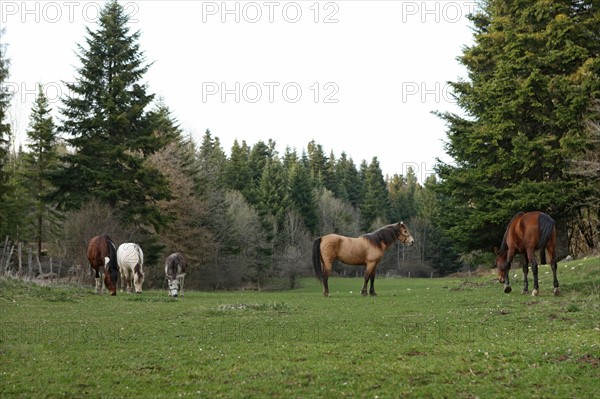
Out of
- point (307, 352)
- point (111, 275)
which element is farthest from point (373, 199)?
point (307, 352)

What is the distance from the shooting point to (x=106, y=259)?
20.9 m

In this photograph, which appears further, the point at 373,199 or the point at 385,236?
the point at 373,199

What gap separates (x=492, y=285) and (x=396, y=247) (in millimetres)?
79277

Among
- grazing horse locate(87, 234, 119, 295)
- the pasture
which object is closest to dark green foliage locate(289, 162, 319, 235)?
grazing horse locate(87, 234, 119, 295)

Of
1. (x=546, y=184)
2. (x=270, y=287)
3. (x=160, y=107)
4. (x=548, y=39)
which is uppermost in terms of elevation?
(x=160, y=107)

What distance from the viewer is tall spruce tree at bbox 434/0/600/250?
2802 centimetres

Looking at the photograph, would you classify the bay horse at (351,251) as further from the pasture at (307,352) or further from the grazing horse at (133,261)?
the grazing horse at (133,261)

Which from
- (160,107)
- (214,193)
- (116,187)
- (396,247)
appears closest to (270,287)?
(214,193)

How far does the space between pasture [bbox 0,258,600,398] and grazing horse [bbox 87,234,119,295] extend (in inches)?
251

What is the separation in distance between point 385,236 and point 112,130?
A: 881 inches

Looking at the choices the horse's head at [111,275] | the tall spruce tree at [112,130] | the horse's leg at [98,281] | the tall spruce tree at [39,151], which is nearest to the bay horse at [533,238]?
the horse's head at [111,275]

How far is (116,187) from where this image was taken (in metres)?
34.0

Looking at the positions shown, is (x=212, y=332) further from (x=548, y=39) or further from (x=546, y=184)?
(x=548, y=39)

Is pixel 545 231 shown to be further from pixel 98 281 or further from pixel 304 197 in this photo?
pixel 304 197
